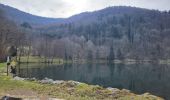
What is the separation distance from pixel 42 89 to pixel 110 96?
246 inches

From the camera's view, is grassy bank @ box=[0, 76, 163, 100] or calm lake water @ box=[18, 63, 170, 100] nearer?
grassy bank @ box=[0, 76, 163, 100]

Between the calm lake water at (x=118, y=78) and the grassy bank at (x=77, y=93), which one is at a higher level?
the grassy bank at (x=77, y=93)

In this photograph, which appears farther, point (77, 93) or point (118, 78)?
point (118, 78)

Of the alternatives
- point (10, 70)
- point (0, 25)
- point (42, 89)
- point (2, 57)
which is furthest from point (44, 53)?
point (42, 89)

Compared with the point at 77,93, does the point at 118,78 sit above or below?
below

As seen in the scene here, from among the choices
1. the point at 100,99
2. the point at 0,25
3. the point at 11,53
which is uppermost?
the point at 0,25

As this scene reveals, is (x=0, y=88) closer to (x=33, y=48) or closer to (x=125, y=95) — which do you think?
(x=125, y=95)

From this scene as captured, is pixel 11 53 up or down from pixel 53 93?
up

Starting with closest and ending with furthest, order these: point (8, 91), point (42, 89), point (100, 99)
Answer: point (100, 99)
point (8, 91)
point (42, 89)

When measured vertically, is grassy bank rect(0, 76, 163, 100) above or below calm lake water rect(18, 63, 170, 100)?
above

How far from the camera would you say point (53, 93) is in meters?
27.8

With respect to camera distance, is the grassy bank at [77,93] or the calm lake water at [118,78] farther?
the calm lake water at [118,78]

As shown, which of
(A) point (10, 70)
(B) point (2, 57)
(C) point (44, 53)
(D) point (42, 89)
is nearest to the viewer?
(D) point (42, 89)

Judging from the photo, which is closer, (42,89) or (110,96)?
(110,96)
